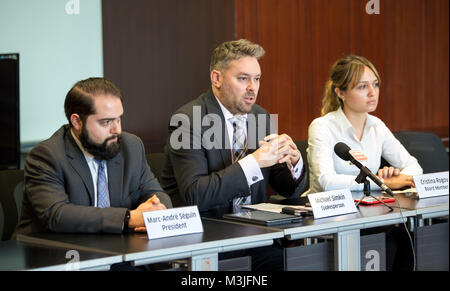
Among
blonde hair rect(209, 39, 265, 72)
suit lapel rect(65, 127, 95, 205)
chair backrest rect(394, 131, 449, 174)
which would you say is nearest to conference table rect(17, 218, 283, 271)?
suit lapel rect(65, 127, 95, 205)

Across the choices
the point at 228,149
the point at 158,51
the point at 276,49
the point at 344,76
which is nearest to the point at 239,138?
the point at 228,149

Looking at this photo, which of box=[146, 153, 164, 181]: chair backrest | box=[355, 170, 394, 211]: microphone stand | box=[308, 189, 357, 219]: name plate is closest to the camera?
→ box=[308, 189, 357, 219]: name plate

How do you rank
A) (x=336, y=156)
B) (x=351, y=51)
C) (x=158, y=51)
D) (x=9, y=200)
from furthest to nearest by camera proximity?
(x=351, y=51), (x=158, y=51), (x=336, y=156), (x=9, y=200)

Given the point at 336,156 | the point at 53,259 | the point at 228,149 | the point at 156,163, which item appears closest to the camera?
the point at 53,259

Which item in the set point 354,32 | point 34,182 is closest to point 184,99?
point 354,32

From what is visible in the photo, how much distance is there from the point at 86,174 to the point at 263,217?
73cm

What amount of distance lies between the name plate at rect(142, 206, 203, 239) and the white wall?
7.36 feet

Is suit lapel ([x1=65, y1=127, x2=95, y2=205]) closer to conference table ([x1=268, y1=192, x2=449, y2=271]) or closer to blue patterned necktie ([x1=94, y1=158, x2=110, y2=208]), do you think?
blue patterned necktie ([x1=94, y1=158, x2=110, y2=208])

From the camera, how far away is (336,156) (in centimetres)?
350

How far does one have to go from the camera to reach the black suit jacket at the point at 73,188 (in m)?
2.26

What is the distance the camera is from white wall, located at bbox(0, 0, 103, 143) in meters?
4.11
